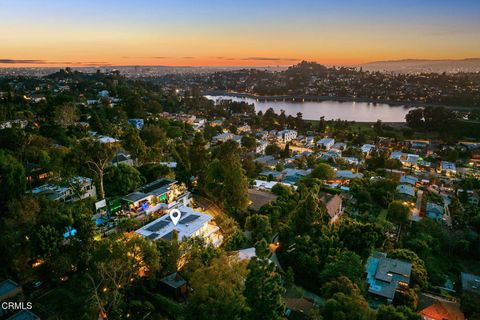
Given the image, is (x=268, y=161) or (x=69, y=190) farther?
(x=268, y=161)

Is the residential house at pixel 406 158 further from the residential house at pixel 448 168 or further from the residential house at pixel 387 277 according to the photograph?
the residential house at pixel 387 277

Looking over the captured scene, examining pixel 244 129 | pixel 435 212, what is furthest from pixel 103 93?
pixel 435 212

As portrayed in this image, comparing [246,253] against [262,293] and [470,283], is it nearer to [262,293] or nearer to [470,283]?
[262,293]

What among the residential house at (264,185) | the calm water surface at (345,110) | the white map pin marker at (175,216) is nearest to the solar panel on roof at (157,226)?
the white map pin marker at (175,216)

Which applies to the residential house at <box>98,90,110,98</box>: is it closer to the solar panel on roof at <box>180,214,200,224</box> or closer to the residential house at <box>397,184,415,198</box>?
the solar panel on roof at <box>180,214,200,224</box>

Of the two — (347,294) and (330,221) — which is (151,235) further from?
(330,221)

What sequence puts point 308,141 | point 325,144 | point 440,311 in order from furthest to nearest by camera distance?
1. point 308,141
2. point 325,144
3. point 440,311

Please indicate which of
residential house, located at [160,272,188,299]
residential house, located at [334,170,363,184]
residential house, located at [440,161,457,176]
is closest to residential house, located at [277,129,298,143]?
residential house, located at [334,170,363,184]
